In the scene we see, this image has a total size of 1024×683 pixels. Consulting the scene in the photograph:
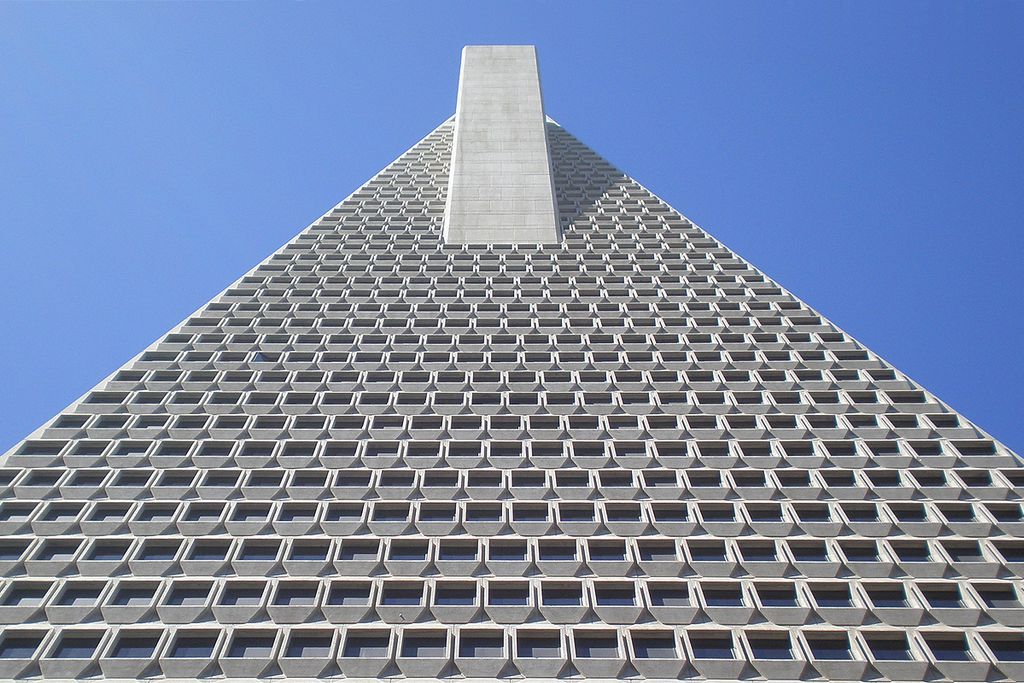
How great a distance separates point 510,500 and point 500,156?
46.6 meters

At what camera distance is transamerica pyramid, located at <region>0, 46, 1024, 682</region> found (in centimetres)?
3569

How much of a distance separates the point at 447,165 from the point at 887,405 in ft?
167

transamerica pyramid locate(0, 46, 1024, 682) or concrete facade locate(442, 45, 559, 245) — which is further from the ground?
concrete facade locate(442, 45, 559, 245)

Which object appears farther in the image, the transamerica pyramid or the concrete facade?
the concrete facade

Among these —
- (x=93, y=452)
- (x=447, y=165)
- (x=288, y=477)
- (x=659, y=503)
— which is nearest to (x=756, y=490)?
(x=659, y=503)

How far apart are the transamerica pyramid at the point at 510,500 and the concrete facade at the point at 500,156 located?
35.1ft

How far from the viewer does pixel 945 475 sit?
43.8m

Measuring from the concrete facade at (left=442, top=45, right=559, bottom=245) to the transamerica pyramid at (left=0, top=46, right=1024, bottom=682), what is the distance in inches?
421

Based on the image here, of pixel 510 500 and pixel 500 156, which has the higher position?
pixel 500 156

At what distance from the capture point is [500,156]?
83375 millimetres

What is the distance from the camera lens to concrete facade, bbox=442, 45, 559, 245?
238ft

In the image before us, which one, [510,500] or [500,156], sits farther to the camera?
[500,156]

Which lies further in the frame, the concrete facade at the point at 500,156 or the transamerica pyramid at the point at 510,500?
the concrete facade at the point at 500,156

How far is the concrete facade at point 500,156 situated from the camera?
2854 inches
